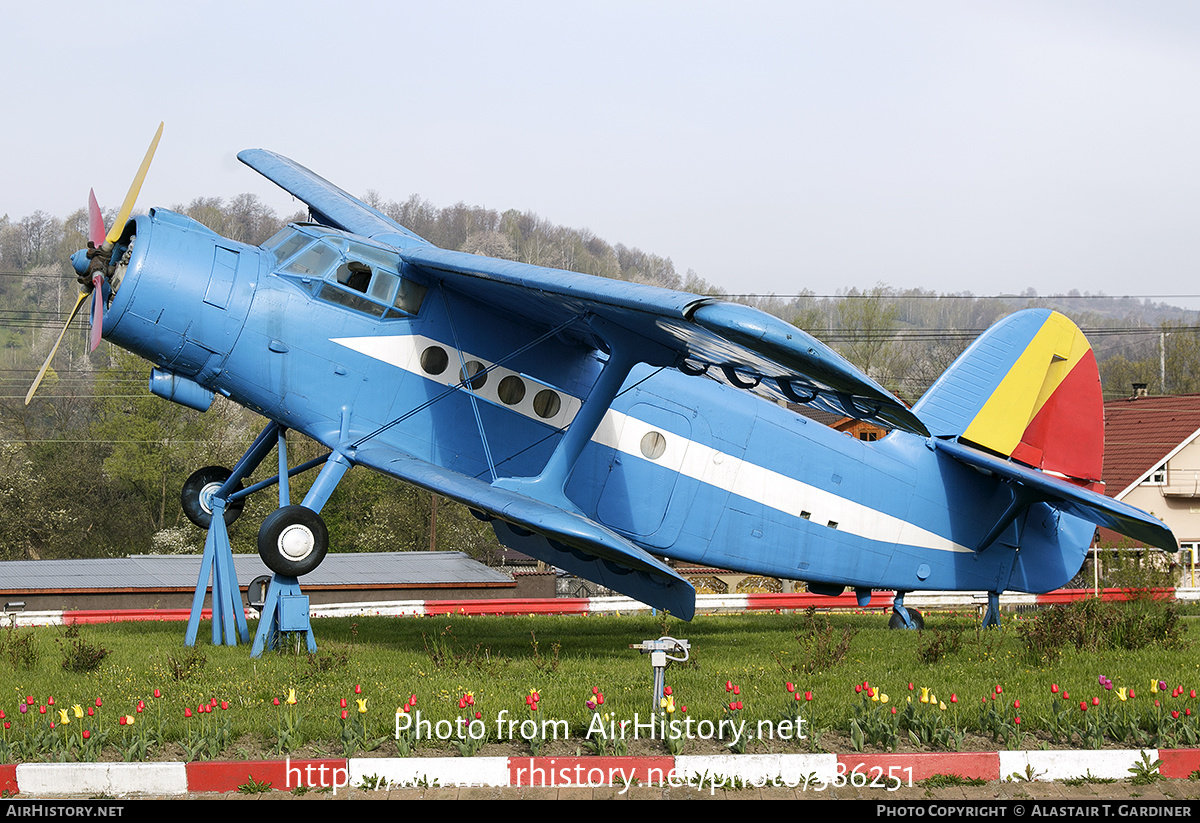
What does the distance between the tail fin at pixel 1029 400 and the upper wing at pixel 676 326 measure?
4.02 m

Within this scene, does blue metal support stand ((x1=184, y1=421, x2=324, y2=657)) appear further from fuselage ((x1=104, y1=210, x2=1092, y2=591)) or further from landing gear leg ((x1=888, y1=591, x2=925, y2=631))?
landing gear leg ((x1=888, y1=591, x2=925, y2=631))

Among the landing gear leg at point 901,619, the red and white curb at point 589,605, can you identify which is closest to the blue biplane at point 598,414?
the landing gear leg at point 901,619

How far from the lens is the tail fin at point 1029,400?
627 inches

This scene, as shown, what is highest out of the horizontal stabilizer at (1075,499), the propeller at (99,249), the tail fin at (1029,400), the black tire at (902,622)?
the propeller at (99,249)

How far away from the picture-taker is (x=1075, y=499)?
545 inches

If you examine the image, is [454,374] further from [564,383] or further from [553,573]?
[553,573]

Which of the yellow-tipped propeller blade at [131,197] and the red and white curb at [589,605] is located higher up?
the yellow-tipped propeller blade at [131,197]

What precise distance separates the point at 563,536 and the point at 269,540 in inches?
129

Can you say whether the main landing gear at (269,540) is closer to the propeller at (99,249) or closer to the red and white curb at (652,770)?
the propeller at (99,249)

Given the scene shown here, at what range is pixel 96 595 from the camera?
2670cm

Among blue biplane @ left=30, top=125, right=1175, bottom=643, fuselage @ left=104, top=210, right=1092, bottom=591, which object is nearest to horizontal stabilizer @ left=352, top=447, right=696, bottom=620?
blue biplane @ left=30, top=125, right=1175, bottom=643

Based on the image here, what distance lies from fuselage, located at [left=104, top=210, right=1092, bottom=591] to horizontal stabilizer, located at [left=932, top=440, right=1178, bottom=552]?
1.28 feet

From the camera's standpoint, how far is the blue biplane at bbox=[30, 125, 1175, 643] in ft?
39.0

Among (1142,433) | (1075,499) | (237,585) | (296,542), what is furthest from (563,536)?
(1142,433)
